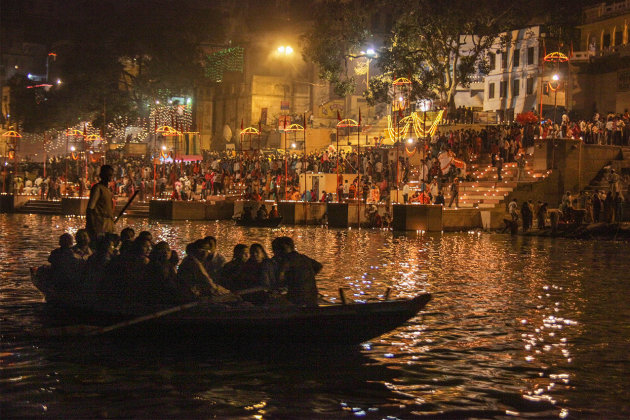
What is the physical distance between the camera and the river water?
311 inches

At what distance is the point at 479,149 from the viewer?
40.1 metres

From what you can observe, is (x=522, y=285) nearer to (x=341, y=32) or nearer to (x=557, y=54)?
(x=557, y=54)

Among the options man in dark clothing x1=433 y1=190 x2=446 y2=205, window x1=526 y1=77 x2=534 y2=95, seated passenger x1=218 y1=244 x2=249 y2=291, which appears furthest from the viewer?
window x1=526 y1=77 x2=534 y2=95

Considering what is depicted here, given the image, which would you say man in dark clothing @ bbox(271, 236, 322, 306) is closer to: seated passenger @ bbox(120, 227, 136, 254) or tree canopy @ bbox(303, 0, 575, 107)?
seated passenger @ bbox(120, 227, 136, 254)

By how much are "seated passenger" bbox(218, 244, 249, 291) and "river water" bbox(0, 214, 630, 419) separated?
1.07m

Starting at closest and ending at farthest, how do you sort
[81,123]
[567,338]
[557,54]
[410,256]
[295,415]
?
1. [295,415]
2. [567,338]
3. [410,256]
4. [557,54]
5. [81,123]

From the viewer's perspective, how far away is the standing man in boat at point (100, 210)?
13.4m

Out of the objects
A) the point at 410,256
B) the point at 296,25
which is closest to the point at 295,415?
the point at 410,256

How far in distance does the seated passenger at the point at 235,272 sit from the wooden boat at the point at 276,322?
0.65 m

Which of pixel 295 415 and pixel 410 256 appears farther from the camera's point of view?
pixel 410 256

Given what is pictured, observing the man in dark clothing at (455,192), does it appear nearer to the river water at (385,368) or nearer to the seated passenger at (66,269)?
the river water at (385,368)

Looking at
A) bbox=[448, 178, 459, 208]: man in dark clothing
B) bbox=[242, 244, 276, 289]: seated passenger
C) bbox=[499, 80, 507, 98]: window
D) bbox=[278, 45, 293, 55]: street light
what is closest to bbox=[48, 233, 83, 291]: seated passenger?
bbox=[242, 244, 276, 289]: seated passenger

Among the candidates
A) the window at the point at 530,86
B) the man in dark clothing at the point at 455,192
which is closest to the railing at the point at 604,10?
the window at the point at 530,86

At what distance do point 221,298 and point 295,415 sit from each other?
2854mm
